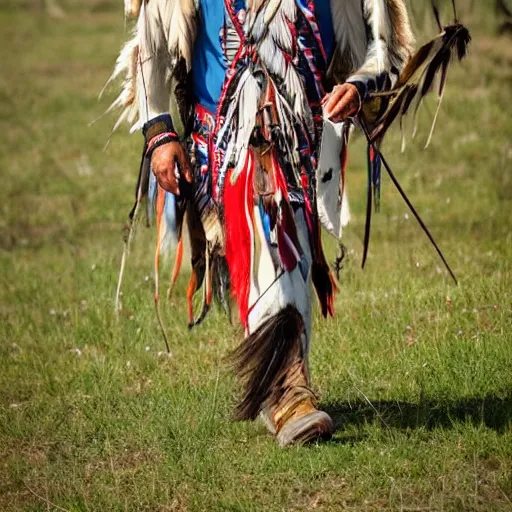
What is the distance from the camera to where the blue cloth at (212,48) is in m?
5.14

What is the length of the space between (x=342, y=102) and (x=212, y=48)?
58 centimetres

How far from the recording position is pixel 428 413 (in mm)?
5402

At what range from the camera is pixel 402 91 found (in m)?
5.09

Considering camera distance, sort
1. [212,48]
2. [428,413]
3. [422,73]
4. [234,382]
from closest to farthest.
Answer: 1. [422,73]
2. [212,48]
3. [428,413]
4. [234,382]

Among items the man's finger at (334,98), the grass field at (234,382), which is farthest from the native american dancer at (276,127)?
the grass field at (234,382)

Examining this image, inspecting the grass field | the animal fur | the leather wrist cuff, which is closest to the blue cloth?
the leather wrist cuff

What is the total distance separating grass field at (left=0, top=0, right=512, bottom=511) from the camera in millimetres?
4945

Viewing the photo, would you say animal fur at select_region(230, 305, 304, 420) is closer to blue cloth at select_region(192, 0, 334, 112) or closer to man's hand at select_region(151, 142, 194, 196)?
man's hand at select_region(151, 142, 194, 196)

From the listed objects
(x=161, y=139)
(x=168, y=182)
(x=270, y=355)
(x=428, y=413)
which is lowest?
(x=428, y=413)

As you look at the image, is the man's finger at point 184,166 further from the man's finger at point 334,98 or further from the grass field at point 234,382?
the grass field at point 234,382

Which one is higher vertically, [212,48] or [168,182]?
[212,48]

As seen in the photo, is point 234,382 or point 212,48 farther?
point 234,382

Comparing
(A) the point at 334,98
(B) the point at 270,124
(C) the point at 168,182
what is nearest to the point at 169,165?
(C) the point at 168,182

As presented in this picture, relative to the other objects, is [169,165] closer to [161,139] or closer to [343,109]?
[161,139]
